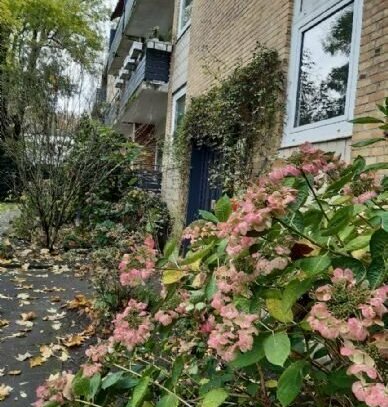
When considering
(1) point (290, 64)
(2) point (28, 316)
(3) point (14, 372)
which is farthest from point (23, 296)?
(1) point (290, 64)

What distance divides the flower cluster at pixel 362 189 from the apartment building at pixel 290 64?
1.61 meters

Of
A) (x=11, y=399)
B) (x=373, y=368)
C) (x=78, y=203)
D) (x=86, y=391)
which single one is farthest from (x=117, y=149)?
(x=373, y=368)

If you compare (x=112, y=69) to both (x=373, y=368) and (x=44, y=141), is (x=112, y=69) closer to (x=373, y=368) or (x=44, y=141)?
(x=44, y=141)

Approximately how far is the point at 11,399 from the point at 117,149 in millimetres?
7914

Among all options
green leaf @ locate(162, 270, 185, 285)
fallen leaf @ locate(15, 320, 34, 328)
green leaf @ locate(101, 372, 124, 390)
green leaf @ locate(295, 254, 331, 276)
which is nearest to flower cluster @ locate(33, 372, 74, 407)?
green leaf @ locate(101, 372, 124, 390)

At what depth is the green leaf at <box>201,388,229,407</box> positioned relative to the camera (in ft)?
4.83

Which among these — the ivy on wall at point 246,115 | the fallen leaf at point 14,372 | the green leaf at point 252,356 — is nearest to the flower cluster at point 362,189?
the green leaf at point 252,356

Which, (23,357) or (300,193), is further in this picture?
(23,357)

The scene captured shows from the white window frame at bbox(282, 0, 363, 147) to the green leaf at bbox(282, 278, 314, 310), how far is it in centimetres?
364

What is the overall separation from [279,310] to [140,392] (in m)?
0.62

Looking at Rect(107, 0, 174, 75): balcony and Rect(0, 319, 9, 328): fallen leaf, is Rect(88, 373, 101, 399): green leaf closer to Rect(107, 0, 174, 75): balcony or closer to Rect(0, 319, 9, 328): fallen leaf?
Rect(0, 319, 9, 328): fallen leaf

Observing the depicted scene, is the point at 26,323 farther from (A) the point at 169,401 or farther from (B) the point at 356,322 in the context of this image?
(B) the point at 356,322

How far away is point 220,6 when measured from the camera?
30.1 ft

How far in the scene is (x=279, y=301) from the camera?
133 centimetres
